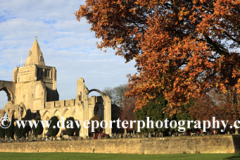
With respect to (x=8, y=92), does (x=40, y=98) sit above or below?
below

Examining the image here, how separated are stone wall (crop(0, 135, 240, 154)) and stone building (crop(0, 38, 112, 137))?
1820 centimetres

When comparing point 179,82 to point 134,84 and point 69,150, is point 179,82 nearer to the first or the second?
point 134,84

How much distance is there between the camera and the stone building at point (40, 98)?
5108 centimetres

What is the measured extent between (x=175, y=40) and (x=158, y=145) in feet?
48.9

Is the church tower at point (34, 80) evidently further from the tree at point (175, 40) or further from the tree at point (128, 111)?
the tree at point (175, 40)

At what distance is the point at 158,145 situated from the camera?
2289 cm

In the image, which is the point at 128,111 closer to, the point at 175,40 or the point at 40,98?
the point at 40,98

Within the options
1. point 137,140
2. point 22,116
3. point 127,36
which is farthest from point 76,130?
point 127,36

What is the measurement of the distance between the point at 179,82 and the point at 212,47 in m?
2.07

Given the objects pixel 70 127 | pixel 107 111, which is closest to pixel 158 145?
pixel 107 111

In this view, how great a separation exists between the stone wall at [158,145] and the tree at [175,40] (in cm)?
1144

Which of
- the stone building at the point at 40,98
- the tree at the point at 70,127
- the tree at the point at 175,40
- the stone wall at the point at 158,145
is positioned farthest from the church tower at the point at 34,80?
the tree at the point at 175,40

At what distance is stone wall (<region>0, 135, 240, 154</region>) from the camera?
67.0ft

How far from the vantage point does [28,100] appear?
69562mm
